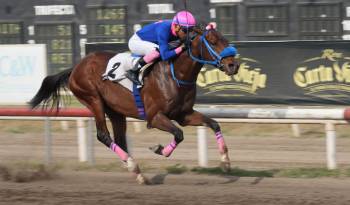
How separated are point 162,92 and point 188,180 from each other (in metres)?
0.92

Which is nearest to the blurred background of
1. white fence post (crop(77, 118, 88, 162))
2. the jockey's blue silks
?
white fence post (crop(77, 118, 88, 162))

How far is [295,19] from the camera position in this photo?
633 inches

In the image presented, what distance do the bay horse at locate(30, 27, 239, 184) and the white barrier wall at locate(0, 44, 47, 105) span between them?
6605 mm

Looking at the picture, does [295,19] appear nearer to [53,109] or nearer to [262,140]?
[262,140]

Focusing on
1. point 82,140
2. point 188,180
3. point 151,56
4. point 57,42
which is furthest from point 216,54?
point 57,42

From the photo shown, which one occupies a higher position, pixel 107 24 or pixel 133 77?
pixel 107 24

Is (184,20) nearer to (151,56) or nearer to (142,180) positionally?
(151,56)

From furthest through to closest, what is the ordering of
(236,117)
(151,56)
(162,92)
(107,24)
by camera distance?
(107,24), (236,117), (151,56), (162,92)

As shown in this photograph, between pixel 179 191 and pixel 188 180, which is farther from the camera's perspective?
pixel 188 180

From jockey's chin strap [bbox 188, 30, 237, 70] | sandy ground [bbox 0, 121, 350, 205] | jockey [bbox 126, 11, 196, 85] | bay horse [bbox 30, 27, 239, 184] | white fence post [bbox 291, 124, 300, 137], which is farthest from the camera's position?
white fence post [bbox 291, 124, 300, 137]

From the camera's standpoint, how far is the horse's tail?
332 inches

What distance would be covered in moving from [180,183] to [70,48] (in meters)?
10.5

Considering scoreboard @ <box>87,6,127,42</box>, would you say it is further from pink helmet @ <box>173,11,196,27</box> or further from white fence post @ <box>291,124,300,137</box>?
pink helmet @ <box>173,11,196,27</box>

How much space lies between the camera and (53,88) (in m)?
8.47
